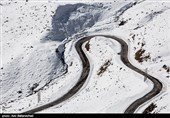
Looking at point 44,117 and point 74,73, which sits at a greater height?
point 74,73

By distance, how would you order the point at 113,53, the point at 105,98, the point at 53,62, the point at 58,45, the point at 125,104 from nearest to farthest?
the point at 125,104 → the point at 105,98 → the point at 113,53 → the point at 53,62 → the point at 58,45

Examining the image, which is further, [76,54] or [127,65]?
[76,54]

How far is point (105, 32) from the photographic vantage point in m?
63.8

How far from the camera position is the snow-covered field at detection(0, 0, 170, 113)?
123 ft

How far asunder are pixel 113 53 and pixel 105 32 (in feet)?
42.6

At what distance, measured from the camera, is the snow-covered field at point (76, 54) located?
123 feet

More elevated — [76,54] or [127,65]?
[76,54]

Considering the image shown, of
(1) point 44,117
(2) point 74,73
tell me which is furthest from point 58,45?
(1) point 44,117

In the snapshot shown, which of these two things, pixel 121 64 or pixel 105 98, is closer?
pixel 105 98

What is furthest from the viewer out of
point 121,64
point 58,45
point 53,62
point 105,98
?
point 58,45

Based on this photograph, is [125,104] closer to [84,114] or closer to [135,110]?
[135,110]

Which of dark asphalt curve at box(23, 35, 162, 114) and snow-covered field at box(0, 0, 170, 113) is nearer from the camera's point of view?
dark asphalt curve at box(23, 35, 162, 114)

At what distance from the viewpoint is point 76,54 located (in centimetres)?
5572

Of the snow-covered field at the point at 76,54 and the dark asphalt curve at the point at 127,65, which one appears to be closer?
the dark asphalt curve at the point at 127,65
